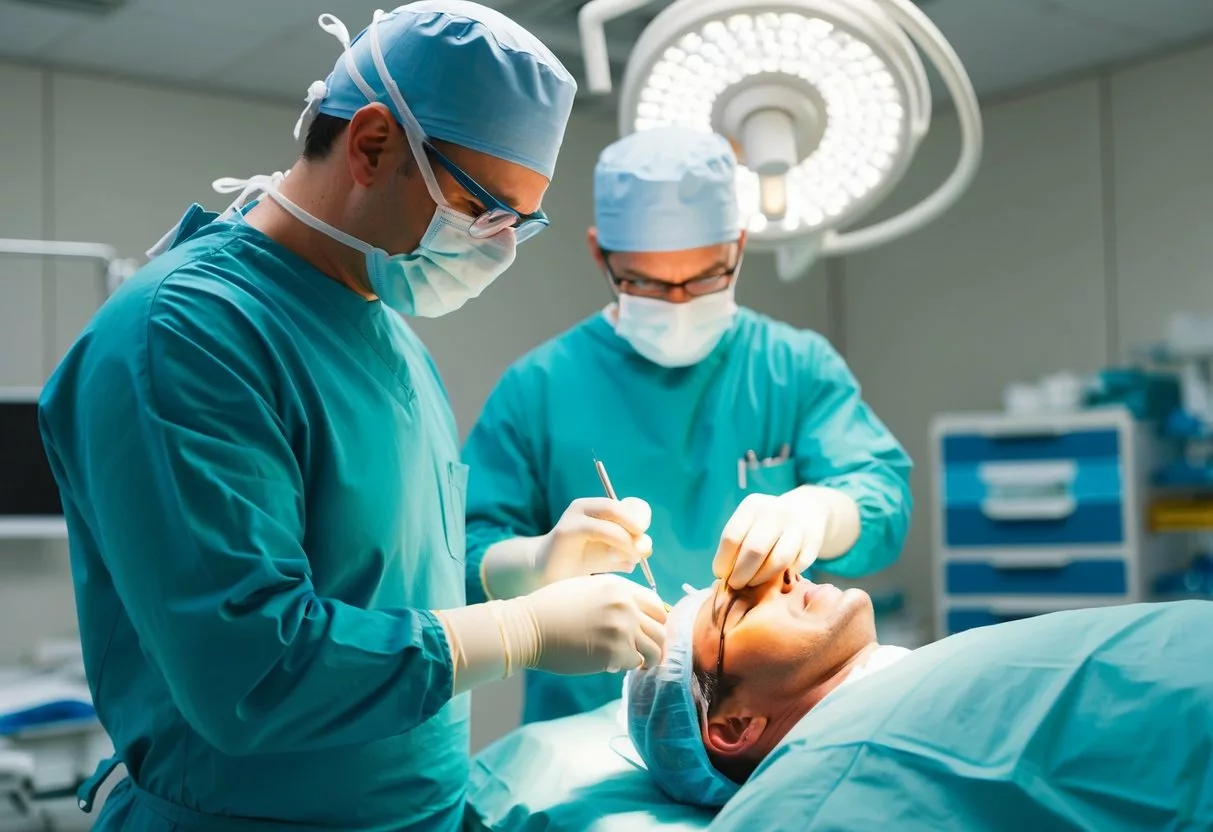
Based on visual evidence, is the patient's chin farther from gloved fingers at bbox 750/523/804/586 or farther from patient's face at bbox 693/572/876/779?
gloved fingers at bbox 750/523/804/586

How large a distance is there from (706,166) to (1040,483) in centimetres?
227

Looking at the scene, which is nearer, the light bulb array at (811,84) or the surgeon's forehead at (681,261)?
the light bulb array at (811,84)

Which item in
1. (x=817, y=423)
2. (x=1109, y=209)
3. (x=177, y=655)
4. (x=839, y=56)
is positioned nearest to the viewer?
(x=177, y=655)

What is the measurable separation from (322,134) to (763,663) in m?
0.84

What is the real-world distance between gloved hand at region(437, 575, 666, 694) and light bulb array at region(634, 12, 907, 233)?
1.83ft

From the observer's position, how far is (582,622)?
115 centimetres

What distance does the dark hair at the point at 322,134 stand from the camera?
1.14m

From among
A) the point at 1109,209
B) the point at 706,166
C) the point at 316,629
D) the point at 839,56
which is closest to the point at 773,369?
the point at 706,166

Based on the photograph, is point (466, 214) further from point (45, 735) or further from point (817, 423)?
point (45, 735)

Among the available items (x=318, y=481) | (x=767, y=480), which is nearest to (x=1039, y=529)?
(x=767, y=480)

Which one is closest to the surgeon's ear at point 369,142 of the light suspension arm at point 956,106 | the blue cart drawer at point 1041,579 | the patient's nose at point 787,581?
the light suspension arm at point 956,106

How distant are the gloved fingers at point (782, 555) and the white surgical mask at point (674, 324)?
0.38m

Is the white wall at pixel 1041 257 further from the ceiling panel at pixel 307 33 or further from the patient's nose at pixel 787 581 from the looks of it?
the patient's nose at pixel 787 581

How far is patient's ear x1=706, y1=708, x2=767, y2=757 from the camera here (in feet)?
4.74
